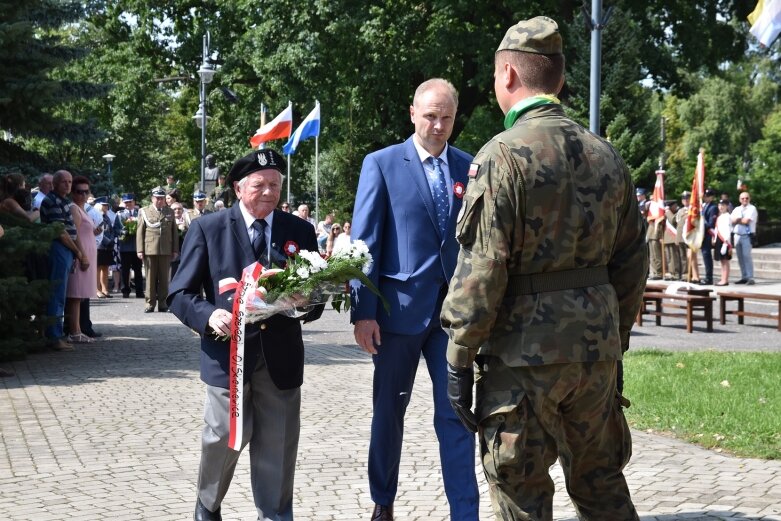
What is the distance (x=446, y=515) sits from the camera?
19.1 ft

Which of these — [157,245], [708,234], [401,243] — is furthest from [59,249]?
[708,234]

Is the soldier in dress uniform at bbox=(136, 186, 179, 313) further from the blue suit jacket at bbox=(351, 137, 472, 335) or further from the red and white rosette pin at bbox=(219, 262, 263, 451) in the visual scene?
the red and white rosette pin at bbox=(219, 262, 263, 451)

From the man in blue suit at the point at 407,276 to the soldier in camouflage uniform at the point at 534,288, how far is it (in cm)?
135

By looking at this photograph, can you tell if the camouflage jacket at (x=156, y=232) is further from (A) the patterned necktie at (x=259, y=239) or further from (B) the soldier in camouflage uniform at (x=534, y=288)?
(B) the soldier in camouflage uniform at (x=534, y=288)

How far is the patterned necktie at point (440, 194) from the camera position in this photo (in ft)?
18.2

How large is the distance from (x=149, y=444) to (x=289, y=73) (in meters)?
28.2

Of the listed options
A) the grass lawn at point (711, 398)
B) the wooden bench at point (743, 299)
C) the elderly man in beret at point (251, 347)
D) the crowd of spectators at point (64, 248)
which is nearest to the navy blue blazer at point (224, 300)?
the elderly man in beret at point (251, 347)

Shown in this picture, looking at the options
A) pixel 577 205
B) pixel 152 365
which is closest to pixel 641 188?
pixel 152 365

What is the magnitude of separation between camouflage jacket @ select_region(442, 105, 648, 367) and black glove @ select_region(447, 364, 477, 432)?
1.9 inches

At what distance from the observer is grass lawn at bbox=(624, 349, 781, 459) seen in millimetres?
7828

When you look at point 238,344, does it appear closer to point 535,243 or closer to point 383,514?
point 383,514

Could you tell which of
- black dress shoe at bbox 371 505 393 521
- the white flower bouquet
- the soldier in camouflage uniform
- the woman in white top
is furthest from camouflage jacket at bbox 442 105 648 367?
the woman in white top

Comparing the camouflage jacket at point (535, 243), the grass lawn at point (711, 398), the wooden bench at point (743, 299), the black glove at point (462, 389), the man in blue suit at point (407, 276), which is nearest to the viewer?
the camouflage jacket at point (535, 243)

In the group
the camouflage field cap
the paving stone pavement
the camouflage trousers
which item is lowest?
the paving stone pavement
